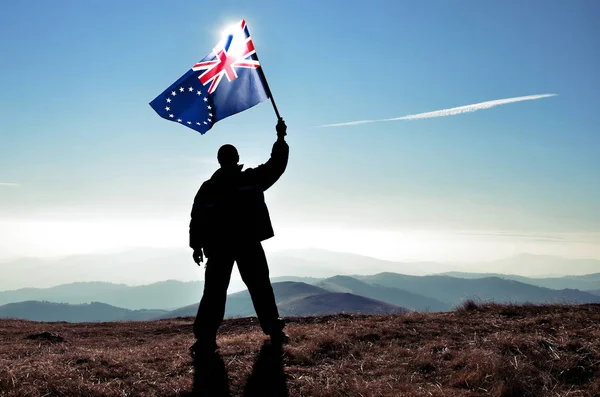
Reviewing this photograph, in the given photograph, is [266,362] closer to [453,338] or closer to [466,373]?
[466,373]

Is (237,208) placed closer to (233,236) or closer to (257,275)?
(233,236)

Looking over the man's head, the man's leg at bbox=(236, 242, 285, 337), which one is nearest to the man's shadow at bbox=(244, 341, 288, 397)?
the man's leg at bbox=(236, 242, 285, 337)

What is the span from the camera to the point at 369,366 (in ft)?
19.4

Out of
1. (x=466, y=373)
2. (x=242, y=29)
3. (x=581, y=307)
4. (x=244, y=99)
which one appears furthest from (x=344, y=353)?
(x=581, y=307)

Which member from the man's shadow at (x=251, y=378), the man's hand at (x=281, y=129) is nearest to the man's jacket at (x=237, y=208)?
the man's hand at (x=281, y=129)

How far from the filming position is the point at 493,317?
31.4ft

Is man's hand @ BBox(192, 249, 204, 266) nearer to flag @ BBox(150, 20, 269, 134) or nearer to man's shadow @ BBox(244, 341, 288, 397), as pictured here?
man's shadow @ BBox(244, 341, 288, 397)

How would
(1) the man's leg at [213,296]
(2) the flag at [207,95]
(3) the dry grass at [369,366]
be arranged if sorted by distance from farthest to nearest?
(2) the flag at [207,95]
(1) the man's leg at [213,296]
(3) the dry grass at [369,366]

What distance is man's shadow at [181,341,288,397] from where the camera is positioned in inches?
194

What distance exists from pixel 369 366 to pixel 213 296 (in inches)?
91.0

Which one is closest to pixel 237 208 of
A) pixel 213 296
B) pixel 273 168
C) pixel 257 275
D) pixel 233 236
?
pixel 233 236

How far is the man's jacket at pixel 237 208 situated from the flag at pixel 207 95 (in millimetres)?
1744

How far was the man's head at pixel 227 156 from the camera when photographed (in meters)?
6.68

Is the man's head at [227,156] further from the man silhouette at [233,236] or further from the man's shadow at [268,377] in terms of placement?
the man's shadow at [268,377]
